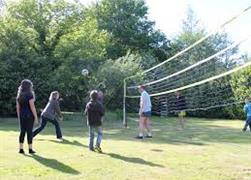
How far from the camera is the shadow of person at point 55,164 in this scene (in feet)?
31.7

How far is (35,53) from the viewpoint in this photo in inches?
1238

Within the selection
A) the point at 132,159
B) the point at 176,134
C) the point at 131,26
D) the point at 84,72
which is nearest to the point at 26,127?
the point at 132,159

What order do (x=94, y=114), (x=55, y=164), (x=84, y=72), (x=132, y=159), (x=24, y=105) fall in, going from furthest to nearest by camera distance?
1. (x=84, y=72)
2. (x=94, y=114)
3. (x=24, y=105)
4. (x=132, y=159)
5. (x=55, y=164)

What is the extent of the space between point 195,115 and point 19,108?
27.4 m

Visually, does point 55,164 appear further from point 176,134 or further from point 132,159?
point 176,134

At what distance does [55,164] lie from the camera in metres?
10.4

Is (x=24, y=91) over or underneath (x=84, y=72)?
underneath

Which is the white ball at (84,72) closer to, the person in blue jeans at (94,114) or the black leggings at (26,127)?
the person in blue jeans at (94,114)

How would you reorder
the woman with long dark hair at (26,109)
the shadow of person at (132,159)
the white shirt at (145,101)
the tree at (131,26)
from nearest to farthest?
the shadow of person at (132,159)
the woman with long dark hair at (26,109)
the white shirt at (145,101)
the tree at (131,26)

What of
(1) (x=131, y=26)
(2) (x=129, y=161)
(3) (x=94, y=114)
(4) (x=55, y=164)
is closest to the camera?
(4) (x=55, y=164)

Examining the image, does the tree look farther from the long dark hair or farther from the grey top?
the long dark hair

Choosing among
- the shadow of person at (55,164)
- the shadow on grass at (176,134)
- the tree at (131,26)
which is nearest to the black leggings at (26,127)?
the shadow of person at (55,164)

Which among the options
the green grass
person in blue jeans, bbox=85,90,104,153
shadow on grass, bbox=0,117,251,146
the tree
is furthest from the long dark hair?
the tree

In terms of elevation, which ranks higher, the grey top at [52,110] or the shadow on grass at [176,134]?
the grey top at [52,110]
